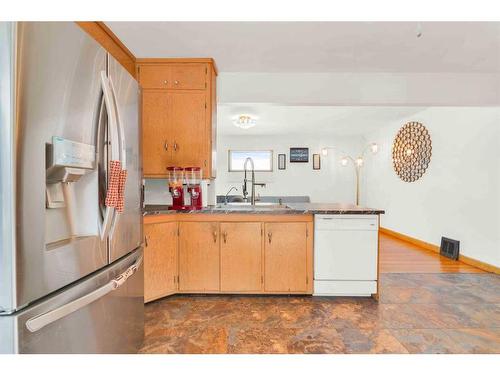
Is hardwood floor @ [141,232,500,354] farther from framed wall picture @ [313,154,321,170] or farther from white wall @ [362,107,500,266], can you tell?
framed wall picture @ [313,154,321,170]

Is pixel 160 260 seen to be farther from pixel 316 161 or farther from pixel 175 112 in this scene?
pixel 316 161

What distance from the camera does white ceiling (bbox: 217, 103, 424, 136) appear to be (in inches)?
185

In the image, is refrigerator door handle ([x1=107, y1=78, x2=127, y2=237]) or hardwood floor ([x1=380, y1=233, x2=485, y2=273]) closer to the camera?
refrigerator door handle ([x1=107, y1=78, x2=127, y2=237])

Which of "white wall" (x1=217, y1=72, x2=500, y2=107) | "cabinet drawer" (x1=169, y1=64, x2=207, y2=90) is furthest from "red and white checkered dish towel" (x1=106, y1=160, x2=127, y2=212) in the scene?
"white wall" (x1=217, y1=72, x2=500, y2=107)

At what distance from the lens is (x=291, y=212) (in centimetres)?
263

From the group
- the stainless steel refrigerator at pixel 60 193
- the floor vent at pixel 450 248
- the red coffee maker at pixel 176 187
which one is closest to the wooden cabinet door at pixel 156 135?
the red coffee maker at pixel 176 187

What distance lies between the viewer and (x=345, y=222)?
104 inches

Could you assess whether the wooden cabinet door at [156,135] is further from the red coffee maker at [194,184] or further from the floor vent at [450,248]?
the floor vent at [450,248]

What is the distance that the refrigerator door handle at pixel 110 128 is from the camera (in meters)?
1.07

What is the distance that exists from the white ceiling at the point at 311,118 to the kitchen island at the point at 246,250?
1.91 metres

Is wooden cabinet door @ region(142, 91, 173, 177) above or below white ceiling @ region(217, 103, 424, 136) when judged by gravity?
below

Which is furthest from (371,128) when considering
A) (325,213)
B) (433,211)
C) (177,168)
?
(177,168)

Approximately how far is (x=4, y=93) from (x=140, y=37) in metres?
2.04

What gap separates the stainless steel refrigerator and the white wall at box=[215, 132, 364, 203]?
6.20m
